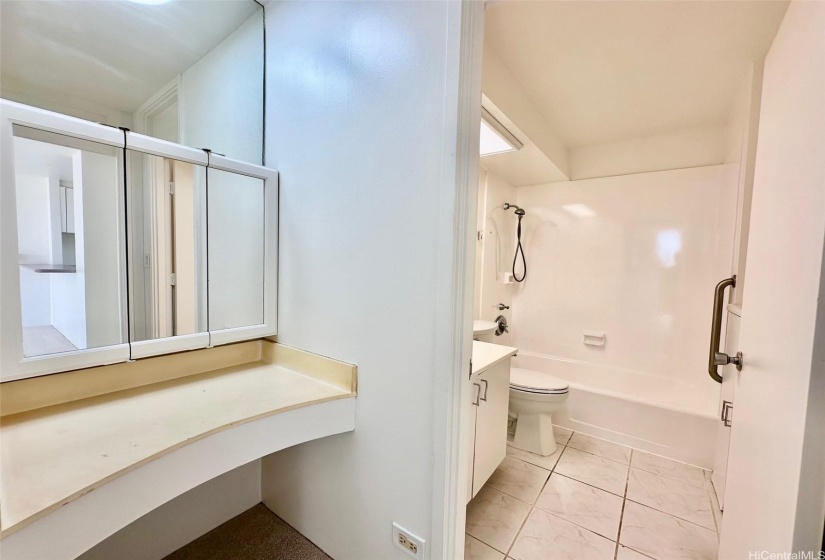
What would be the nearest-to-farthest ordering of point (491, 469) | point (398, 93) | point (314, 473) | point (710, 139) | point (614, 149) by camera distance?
point (398, 93), point (314, 473), point (491, 469), point (710, 139), point (614, 149)

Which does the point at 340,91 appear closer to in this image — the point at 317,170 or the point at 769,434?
the point at 317,170

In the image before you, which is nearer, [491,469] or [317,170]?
[317,170]

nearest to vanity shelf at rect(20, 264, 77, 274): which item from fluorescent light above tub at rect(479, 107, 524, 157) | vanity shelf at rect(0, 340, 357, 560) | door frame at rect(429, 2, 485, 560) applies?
vanity shelf at rect(0, 340, 357, 560)

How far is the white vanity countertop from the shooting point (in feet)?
4.45

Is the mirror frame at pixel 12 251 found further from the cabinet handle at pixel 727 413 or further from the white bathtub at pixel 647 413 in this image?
the white bathtub at pixel 647 413

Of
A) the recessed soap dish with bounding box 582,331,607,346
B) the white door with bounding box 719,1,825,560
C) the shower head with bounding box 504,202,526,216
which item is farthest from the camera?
the shower head with bounding box 504,202,526,216

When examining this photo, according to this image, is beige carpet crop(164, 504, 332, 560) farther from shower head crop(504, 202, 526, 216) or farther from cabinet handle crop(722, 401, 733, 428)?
shower head crop(504, 202, 526, 216)

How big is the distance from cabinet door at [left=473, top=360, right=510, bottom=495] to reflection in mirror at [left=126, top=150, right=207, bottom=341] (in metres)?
1.27

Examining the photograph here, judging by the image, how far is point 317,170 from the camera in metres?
1.30

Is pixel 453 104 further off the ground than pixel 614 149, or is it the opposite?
pixel 614 149

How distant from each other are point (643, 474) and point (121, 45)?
3.41 meters

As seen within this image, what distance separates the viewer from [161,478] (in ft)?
2.61

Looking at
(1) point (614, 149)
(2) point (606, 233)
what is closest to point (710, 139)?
(1) point (614, 149)

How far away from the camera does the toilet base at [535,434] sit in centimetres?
208
